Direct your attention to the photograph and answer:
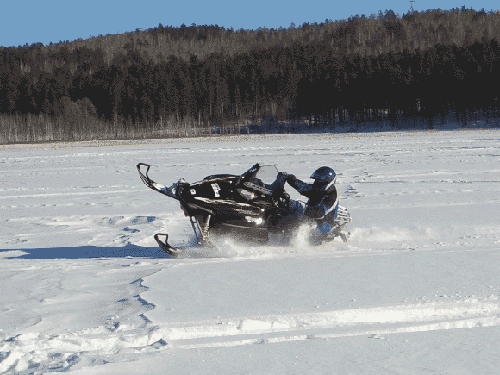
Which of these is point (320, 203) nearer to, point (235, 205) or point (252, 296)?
point (235, 205)

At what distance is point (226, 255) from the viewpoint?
6.39 meters

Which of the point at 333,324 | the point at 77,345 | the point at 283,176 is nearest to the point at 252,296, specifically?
the point at 333,324

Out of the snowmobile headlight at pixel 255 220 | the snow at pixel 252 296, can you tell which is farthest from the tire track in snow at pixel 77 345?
the snowmobile headlight at pixel 255 220

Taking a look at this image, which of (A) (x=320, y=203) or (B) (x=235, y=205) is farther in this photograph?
(A) (x=320, y=203)

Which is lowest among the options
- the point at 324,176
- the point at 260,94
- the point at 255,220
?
the point at 255,220

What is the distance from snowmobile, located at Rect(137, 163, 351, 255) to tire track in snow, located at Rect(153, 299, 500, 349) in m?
2.25

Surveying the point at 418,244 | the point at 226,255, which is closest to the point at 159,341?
the point at 226,255

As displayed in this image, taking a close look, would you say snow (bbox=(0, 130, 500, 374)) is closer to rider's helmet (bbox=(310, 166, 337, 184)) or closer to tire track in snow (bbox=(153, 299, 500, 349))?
tire track in snow (bbox=(153, 299, 500, 349))

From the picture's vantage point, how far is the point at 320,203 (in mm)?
6609

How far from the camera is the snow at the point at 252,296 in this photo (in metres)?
3.42

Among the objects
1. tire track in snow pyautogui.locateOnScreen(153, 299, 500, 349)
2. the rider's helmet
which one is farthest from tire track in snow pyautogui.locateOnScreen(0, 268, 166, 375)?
the rider's helmet

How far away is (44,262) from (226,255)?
2.09 m

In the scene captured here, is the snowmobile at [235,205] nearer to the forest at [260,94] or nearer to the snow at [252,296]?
the snow at [252,296]

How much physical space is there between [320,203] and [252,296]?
2224 millimetres
